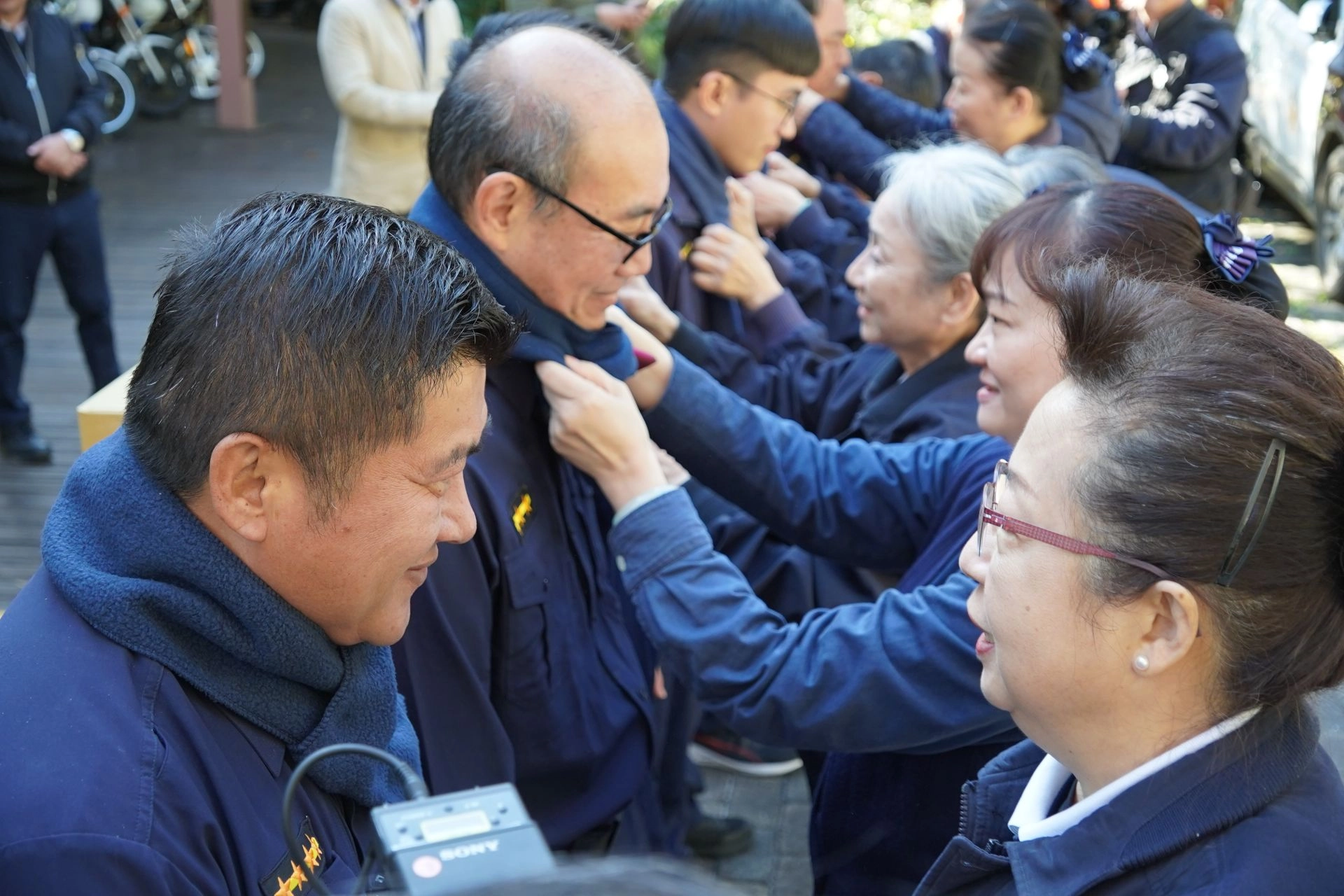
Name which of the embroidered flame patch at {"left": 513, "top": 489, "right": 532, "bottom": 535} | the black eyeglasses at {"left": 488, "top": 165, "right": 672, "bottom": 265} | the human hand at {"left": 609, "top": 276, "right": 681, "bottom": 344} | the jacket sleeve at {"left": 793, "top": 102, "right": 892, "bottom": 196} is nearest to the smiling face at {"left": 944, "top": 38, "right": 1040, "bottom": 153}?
the jacket sleeve at {"left": 793, "top": 102, "right": 892, "bottom": 196}

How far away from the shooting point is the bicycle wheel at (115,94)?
35.6ft

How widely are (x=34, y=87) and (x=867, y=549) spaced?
4556 millimetres

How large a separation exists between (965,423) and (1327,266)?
7.00m

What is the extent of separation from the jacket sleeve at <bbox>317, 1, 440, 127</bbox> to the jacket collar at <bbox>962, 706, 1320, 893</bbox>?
5039mm

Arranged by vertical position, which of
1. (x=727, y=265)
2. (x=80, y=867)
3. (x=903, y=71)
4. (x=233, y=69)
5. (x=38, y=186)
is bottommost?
(x=233, y=69)

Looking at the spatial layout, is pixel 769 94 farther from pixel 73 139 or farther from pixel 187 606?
pixel 73 139

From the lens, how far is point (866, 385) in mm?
3207

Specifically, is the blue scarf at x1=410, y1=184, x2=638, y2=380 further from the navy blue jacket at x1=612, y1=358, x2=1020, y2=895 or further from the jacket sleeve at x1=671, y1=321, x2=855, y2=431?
the jacket sleeve at x1=671, y1=321, x2=855, y2=431

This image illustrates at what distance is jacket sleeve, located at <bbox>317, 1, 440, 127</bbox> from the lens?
584 cm

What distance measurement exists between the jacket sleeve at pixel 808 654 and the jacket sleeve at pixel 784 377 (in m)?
1.16

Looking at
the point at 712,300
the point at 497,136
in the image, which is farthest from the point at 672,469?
the point at 712,300

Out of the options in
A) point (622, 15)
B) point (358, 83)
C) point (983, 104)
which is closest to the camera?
point (983, 104)

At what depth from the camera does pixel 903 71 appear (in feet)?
19.4

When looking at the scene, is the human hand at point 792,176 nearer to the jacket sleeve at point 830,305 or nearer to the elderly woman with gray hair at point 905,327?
the jacket sleeve at point 830,305
